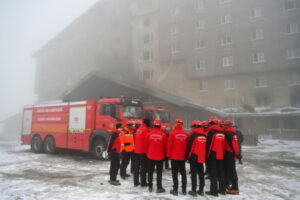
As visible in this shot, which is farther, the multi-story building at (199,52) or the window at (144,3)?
the window at (144,3)

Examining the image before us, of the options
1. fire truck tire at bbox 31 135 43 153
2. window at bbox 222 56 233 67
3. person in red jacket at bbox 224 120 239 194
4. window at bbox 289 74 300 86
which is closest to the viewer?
person in red jacket at bbox 224 120 239 194

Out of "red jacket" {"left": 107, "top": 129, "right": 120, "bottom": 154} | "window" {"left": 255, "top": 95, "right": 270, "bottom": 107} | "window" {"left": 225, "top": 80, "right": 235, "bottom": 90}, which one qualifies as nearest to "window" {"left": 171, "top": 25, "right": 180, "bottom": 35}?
"window" {"left": 225, "top": 80, "right": 235, "bottom": 90}

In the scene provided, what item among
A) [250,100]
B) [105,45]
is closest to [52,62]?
[105,45]

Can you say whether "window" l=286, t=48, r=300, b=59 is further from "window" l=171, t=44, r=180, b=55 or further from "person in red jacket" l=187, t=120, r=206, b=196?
"person in red jacket" l=187, t=120, r=206, b=196

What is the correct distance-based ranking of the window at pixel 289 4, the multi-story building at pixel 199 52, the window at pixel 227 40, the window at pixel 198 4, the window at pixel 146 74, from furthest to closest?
the window at pixel 146 74 < the window at pixel 198 4 < the window at pixel 227 40 < the window at pixel 289 4 < the multi-story building at pixel 199 52

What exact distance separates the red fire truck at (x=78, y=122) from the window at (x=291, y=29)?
89.4 ft

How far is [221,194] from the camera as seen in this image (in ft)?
18.8

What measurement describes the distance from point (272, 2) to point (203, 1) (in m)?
9.76

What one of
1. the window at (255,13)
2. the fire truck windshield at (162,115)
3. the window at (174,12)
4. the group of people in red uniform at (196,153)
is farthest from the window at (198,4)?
the group of people in red uniform at (196,153)

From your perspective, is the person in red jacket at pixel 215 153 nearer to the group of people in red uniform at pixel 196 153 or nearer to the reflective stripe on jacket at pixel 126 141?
the group of people in red uniform at pixel 196 153

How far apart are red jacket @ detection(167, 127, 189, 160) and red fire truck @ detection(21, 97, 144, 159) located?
4.39 meters

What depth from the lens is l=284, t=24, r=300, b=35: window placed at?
28.5 m

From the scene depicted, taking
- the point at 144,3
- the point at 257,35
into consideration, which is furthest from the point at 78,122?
the point at 144,3

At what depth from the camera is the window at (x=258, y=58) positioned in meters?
30.0
